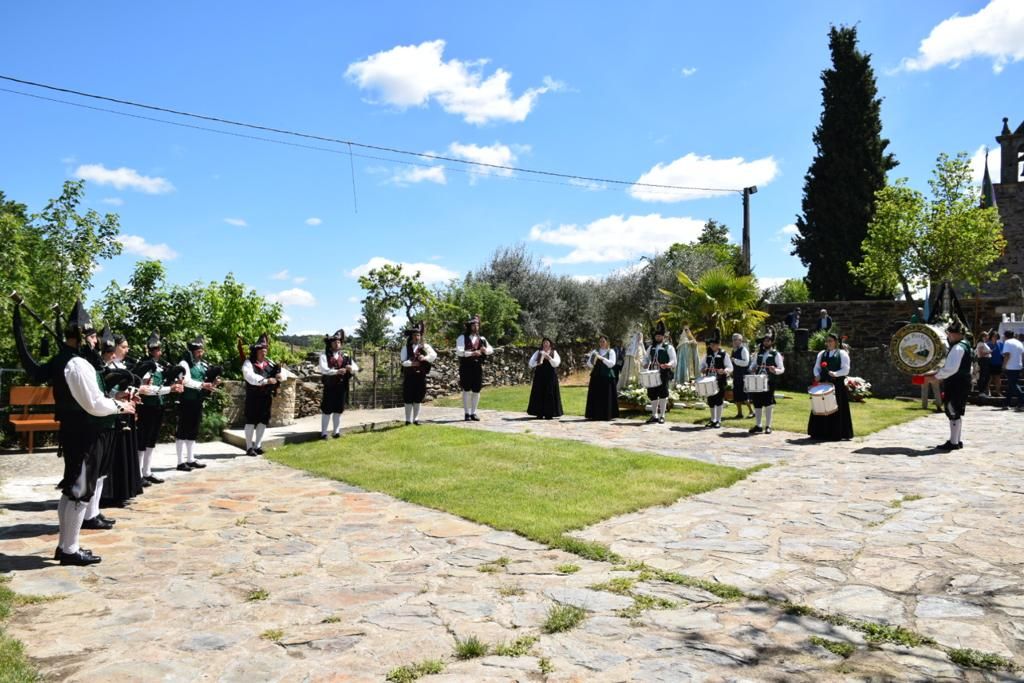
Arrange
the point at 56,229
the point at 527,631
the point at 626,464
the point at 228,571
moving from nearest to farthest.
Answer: the point at 527,631 → the point at 228,571 → the point at 626,464 → the point at 56,229

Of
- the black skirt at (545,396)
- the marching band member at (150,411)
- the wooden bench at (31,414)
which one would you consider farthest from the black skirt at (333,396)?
the black skirt at (545,396)

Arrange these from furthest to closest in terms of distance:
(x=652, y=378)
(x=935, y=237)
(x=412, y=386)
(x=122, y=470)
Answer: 1. (x=935, y=237)
2. (x=412, y=386)
3. (x=652, y=378)
4. (x=122, y=470)

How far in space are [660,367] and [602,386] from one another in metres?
1.48

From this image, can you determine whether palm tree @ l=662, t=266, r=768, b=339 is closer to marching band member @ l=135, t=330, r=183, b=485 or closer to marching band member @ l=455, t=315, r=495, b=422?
marching band member @ l=455, t=315, r=495, b=422

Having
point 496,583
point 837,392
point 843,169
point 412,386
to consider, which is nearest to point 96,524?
point 496,583

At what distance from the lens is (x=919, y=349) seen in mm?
15414

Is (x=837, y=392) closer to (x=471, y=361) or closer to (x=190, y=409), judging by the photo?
(x=471, y=361)

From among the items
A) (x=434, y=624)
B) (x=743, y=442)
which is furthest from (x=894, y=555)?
(x=743, y=442)

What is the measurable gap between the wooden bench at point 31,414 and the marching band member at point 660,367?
10.7m

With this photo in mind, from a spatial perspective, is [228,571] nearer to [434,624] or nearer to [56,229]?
[434,624]

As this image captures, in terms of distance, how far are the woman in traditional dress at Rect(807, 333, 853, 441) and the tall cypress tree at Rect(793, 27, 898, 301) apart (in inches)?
963

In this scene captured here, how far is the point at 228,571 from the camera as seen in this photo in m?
5.52

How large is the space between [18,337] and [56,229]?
10.6 m

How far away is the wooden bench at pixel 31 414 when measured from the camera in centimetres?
1161
